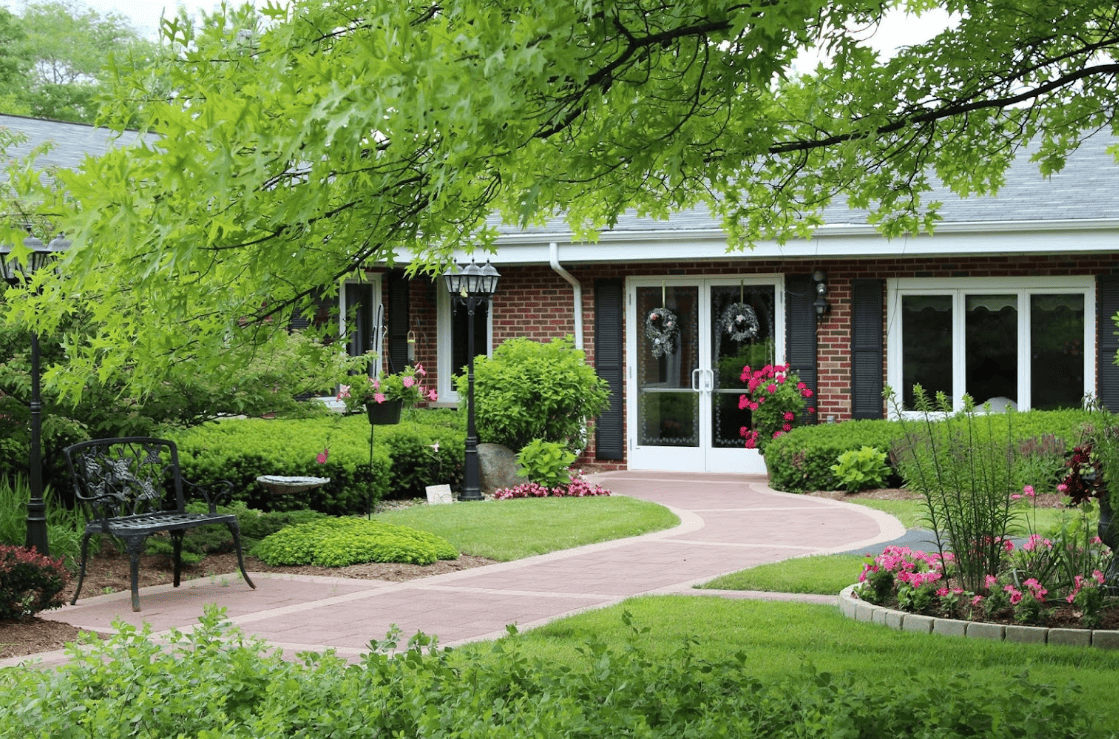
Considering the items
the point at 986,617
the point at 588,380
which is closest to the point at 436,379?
the point at 588,380

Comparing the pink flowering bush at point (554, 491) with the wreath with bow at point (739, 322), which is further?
the wreath with bow at point (739, 322)

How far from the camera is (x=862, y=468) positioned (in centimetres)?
1321

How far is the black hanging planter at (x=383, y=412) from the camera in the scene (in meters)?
10.9

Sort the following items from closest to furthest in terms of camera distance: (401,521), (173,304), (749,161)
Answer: (173,304) → (749,161) → (401,521)

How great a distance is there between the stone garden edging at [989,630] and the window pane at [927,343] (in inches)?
344

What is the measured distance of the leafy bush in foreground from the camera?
3.86 metres

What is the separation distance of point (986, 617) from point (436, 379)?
11.7 meters

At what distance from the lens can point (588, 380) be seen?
14344 millimetres

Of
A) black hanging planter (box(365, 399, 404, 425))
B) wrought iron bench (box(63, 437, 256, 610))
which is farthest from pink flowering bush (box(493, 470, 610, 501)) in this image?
wrought iron bench (box(63, 437, 256, 610))

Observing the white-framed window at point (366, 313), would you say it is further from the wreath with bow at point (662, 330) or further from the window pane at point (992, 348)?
the window pane at point (992, 348)

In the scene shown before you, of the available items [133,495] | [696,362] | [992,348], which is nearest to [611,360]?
[696,362]

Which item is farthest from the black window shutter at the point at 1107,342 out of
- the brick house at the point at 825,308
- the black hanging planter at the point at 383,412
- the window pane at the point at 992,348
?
the black hanging planter at the point at 383,412

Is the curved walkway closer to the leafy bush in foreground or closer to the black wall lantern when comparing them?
the leafy bush in foreground

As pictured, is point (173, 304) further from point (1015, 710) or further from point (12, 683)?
point (1015, 710)
